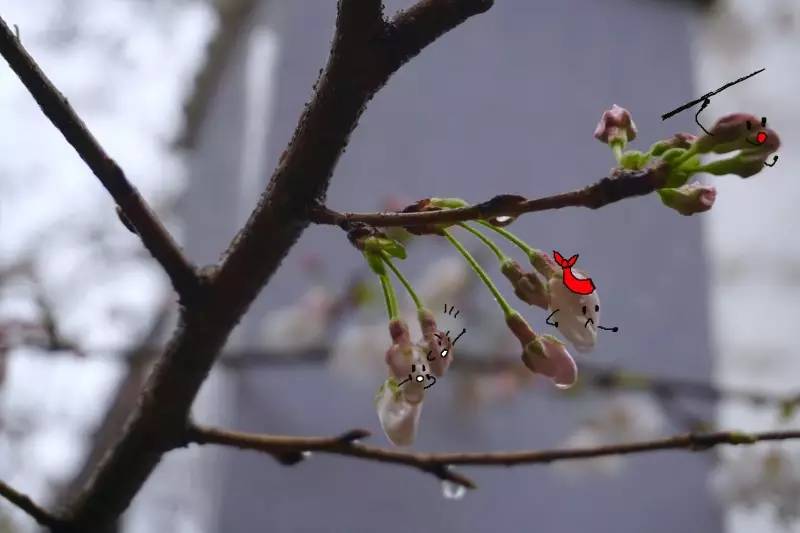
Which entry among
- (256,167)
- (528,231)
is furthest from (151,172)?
(528,231)

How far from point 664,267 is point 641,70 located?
0.28m

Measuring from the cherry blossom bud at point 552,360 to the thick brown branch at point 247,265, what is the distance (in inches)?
3.1

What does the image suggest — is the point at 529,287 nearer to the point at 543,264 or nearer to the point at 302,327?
the point at 543,264

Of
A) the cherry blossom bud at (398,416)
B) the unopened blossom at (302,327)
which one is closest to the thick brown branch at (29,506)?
the cherry blossom bud at (398,416)

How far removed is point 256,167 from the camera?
103 cm

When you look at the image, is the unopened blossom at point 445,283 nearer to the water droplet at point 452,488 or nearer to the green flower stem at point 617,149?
the water droplet at point 452,488

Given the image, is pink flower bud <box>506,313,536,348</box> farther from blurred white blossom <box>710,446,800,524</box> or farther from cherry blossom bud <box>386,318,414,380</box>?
blurred white blossom <box>710,446,800,524</box>

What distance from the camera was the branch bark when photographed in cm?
21

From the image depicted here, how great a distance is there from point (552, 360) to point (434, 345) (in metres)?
0.04

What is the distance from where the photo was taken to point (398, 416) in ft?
0.82

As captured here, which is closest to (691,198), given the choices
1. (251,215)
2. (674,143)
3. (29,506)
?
(674,143)

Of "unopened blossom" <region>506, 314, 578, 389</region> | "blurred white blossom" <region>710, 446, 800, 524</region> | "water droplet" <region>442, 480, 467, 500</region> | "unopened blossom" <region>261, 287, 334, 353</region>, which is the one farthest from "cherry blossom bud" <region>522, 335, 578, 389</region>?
"unopened blossom" <region>261, 287, 334, 353</region>

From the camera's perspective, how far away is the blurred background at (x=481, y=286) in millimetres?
984

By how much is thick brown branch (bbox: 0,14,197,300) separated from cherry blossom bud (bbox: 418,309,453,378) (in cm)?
7
